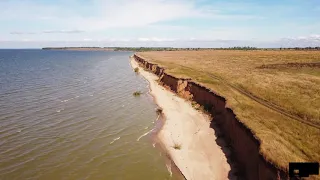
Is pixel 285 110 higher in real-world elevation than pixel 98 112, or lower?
higher

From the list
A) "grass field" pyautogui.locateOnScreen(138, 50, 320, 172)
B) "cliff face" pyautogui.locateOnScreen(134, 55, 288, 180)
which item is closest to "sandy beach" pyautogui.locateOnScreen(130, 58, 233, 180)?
"cliff face" pyautogui.locateOnScreen(134, 55, 288, 180)

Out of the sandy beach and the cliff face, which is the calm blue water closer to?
the sandy beach

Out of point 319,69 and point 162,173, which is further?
point 319,69

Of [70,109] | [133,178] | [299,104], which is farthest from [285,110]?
[70,109]

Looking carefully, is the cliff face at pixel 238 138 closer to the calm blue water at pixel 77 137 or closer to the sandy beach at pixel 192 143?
the sandy beach at pixel 192 143

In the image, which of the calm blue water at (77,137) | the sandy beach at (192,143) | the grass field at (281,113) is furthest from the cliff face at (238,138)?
the calm blue water at (77,137)

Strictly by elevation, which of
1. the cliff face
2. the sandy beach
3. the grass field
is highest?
the grass field

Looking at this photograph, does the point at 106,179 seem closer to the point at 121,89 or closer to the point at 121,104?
the point at 121,104
